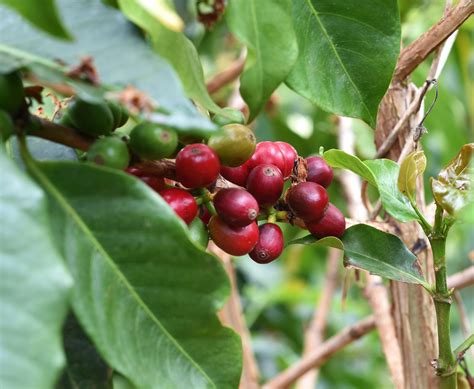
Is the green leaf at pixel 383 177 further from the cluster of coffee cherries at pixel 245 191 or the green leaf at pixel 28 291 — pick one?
the green leaf at pixel 28 291

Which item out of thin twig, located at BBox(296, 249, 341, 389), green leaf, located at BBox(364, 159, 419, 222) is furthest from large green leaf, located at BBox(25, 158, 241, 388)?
thin twig, located at BBox(296, 249, 341, 389)

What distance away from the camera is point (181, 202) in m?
0.55

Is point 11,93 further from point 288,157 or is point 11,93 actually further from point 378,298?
point 378,298

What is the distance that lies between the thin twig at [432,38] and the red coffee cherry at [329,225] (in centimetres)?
26

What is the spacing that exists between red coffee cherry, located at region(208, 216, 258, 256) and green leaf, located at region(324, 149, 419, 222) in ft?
0.38

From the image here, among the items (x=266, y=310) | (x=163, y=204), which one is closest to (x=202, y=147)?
(x=163, y=204)

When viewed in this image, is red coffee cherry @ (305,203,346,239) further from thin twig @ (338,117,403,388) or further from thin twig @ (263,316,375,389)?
thin twig @ (263,316,375,389)

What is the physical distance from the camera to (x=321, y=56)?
2.34ft

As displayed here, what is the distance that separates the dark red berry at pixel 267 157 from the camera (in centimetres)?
63

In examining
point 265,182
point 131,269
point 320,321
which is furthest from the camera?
point 320,321

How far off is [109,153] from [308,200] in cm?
19

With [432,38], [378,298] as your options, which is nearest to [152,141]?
[432,38]

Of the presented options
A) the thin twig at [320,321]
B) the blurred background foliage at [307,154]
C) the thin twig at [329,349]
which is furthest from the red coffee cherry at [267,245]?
the thin twig at [320,321]

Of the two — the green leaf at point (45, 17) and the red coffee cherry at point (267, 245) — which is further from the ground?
the green leaf at point (45, 17)
